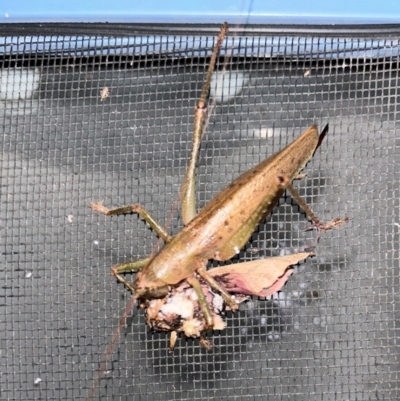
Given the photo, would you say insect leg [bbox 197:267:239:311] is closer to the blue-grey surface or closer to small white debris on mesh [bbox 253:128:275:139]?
small white debris on mesh [bbox 253:128:275:139]

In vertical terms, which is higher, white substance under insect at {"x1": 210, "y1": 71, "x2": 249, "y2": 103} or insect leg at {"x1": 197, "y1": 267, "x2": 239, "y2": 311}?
white substance under insect at {"x1": 210, "y1": 71, "x2": 249, "y2": 103}

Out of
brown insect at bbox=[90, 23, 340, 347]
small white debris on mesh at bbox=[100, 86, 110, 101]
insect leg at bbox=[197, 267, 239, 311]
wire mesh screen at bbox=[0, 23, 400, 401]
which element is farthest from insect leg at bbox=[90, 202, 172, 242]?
small white debris on mesh at bbox=[100, 86, 110, 101]

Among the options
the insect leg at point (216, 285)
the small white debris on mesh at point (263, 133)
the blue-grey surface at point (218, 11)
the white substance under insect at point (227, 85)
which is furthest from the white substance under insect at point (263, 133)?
the insect leg at point (216, 285)

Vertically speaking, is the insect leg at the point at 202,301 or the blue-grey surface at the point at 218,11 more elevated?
the blue-grey surface at the point at 218,11

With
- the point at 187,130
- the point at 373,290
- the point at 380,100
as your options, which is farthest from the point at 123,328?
the point at 380,100

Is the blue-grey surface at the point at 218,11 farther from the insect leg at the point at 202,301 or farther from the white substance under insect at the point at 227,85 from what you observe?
the insect leg at the point at 202,301

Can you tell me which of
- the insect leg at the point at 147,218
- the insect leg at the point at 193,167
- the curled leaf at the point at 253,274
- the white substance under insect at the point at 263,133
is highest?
the white substance under insect at the point at 263,133

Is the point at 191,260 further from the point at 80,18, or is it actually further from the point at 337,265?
the point at 80,18

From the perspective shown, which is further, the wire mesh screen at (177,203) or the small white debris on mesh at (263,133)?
the small white debris on mesh at (263,133)
